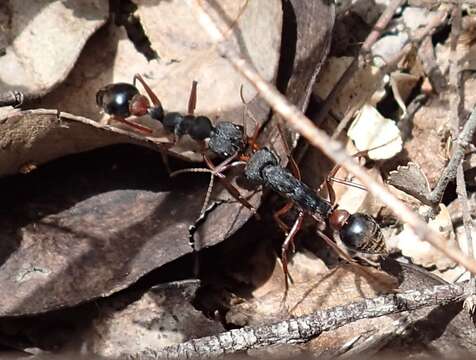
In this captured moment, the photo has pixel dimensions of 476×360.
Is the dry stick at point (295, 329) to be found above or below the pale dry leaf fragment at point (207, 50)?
below

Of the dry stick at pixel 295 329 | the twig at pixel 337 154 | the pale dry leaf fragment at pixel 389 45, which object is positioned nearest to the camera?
the twig at pixel 337 154

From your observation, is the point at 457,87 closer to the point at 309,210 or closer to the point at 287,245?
the point at 309,210

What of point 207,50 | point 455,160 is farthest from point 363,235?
point 207,50

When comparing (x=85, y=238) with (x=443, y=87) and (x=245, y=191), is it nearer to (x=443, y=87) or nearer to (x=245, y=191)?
(x=245, y=191)

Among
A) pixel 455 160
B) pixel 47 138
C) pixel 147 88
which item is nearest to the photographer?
pixel 47 138

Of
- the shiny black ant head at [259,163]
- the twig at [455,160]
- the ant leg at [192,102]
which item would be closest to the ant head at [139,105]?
the ant leg at [192,102]

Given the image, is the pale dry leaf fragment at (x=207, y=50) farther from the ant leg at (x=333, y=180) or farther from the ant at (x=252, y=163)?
the ant leg at (x=333, y=180)
